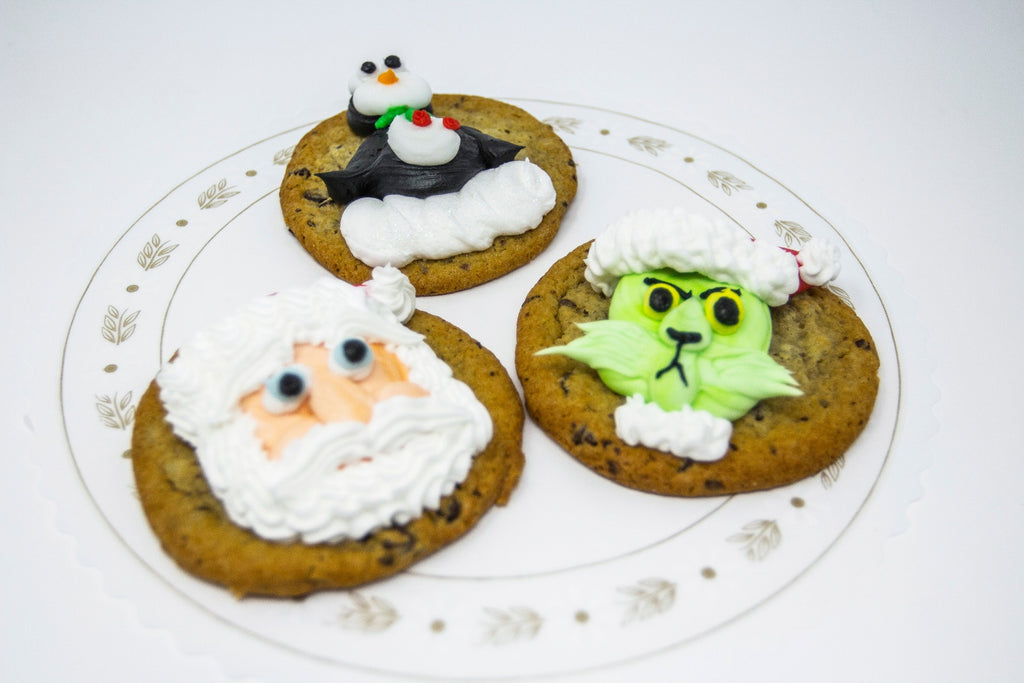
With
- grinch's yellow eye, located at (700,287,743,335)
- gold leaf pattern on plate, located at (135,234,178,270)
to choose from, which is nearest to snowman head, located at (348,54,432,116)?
gold leaf pattern on plate, located at (135,234,178,270)

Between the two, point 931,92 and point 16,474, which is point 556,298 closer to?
point 16,474

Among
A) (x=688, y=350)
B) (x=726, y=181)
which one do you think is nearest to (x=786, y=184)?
(x=726, y=181)

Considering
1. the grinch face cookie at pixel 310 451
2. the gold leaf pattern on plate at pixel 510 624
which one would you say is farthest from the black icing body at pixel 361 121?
the gold leaf pattern on plate at pixel 510 624

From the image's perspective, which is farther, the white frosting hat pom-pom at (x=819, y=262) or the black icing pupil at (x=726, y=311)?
the white frosting hat pom-pom at (x=819, y=262)

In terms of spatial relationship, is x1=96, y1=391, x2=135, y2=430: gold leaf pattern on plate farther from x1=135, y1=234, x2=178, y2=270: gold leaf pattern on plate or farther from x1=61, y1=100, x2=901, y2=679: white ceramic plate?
x1=135, y1=234, x2=178, y2=270: gold leaf pattern on plate

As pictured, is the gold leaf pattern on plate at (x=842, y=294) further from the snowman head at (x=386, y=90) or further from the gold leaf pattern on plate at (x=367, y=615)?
the gold leaf pattern on plate at (x=367, y=615)

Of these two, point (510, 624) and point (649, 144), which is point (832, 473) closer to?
point (510, 624)
